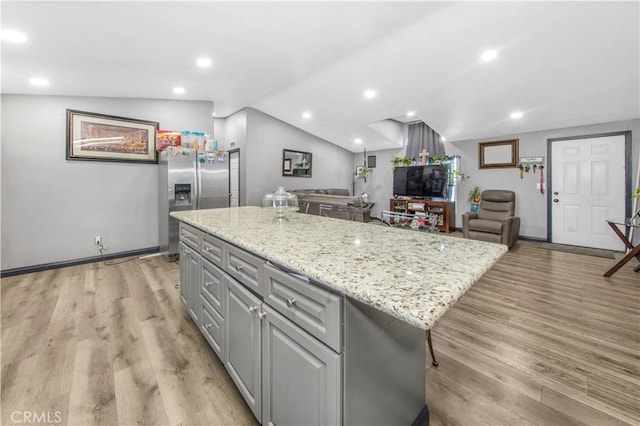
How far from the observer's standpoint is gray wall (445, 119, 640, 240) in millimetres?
4641

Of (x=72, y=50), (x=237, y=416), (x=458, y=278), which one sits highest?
(x=72, y=50)

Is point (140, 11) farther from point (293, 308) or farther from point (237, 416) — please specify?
point (237, 416)

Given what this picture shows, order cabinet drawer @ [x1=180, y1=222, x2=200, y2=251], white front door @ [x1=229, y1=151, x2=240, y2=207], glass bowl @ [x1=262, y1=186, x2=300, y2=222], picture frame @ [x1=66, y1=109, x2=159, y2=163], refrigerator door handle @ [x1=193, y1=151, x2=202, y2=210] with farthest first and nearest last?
1. white front door @ [x1=229, y1=151, x2=240, y2=207]
2. refrigerator door handle @ [x1=193, y1=151, x2=202, y2=210]
3. picture frame @ [x1=66, y1=109, x2=159, y2=163]
4. glass bowl @ [x1=262, y1=186, x2=300, y2=222]
5. cabinet drawer @ [x1=180, y1=222, x2=200, y2=251]

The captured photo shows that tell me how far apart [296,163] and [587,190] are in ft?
19.3

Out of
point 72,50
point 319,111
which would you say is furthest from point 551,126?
point 72,50

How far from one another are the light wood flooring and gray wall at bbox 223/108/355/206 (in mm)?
3520

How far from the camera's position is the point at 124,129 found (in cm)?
400

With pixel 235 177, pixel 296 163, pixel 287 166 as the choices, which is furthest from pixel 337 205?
pixel 235 177

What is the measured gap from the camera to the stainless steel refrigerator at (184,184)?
401cm

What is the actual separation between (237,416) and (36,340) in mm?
1760

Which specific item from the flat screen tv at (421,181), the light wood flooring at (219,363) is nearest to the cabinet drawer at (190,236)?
the light wood flooring at (219,363)

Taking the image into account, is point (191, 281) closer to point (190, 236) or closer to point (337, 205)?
point (190, 236)

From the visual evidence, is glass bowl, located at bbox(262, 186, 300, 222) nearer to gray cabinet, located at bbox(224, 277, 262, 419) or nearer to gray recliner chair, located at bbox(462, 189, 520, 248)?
gray cabinet, located at bbox(224, 277, 262, 419)
